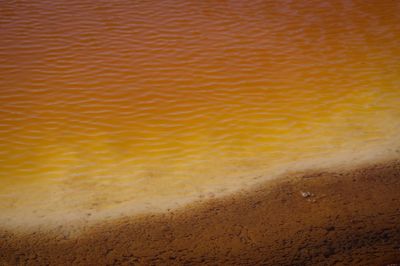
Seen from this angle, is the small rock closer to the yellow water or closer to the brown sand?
the brown sand

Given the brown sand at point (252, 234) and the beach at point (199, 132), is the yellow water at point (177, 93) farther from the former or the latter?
the brown sand at point (252, 234)

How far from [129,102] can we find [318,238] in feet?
13.8

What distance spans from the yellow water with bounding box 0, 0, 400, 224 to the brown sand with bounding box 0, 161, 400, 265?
1.50ft

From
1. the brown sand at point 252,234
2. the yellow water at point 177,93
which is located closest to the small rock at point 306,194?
the brown sand at point 252,234

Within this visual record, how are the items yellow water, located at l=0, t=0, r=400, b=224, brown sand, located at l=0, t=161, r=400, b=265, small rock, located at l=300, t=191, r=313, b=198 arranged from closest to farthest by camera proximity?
1. brown sand, located at l=0, t=161, r=400, b=265
2. small rock, located at l=300, t=191, r=313, b=198
3. yellow water, located at l=0, t=0, r=400, b=224

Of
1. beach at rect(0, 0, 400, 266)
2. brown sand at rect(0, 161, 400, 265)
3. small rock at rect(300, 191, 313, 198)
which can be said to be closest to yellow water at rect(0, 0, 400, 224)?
beach at rect(0, 0, 400, 266)

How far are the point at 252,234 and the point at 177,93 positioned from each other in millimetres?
3746

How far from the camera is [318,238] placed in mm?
4801

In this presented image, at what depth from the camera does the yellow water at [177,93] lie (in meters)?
6.00

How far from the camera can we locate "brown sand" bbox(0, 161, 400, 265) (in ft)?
15.1

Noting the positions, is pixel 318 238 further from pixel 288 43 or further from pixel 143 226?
pixel 288 43

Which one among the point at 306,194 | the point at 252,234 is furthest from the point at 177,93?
the point at 252,234

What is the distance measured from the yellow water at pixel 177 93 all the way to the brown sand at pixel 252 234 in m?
0.46

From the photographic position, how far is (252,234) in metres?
4.89
